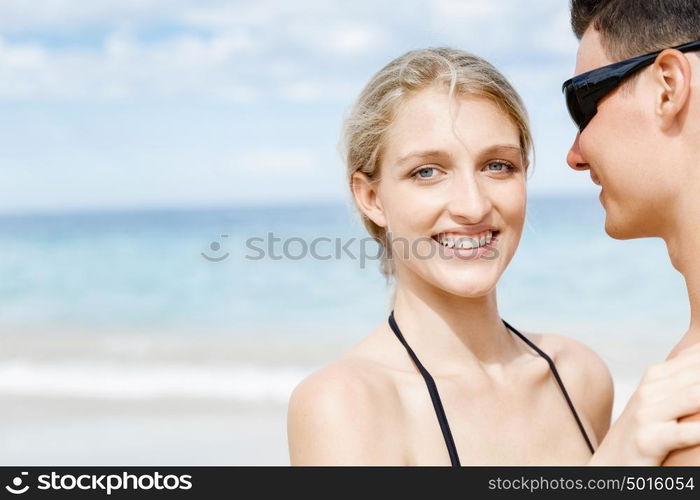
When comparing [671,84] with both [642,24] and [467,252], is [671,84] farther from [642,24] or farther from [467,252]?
[467,252]

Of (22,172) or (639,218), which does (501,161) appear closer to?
(639,218)

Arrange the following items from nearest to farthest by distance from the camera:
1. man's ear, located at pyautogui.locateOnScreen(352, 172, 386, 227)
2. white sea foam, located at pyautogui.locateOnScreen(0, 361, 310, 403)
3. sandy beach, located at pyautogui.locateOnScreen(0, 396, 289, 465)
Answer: man's ear, located at pyautogui.locateOnScreen(352, 172, 386, 227) → sandy beach, located at pyautogui.locateOnScreen(0, 396, 289, 465) → white sea foam, located at pyautogui.locateOnScreen(0, 361, 310, 403)

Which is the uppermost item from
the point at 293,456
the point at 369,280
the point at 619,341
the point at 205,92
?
the point at 205,92

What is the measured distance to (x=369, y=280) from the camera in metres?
21.1

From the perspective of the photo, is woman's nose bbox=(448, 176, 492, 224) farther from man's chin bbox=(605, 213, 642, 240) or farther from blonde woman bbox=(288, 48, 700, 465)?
man's chin bbox=(605, 213, 642, 240)

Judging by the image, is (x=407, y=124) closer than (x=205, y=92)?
Yes

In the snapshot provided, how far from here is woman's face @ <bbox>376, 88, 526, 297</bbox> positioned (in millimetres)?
3320

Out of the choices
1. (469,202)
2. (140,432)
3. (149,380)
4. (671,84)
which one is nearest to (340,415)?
(469,202)

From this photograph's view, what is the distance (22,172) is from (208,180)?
9.08 meters

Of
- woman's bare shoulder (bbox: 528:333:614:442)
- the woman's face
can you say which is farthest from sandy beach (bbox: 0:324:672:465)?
the woman's face

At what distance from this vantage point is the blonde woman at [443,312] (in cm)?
317

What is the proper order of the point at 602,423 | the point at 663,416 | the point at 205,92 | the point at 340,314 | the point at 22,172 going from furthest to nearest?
the point at 22,172, the point at 205,92, the point at 340,314, the point at 602,423, the point at 663,416

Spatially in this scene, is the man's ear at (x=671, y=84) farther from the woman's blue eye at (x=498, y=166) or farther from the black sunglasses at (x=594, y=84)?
the woman's blue eye at (x=498, y=166)

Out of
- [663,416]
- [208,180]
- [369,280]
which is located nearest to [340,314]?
[369,280]
